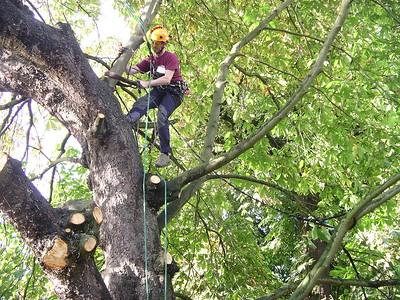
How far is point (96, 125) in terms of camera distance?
286cm

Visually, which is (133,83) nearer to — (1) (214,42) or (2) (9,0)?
(2) (9,0)

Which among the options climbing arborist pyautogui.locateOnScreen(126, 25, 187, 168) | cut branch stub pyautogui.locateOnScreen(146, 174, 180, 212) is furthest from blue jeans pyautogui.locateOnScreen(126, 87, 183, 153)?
cut branch stub pyautogui.locateOnScreen(146, 174, 180, 212)

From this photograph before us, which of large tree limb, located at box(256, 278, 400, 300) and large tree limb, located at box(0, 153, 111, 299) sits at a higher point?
large tree limb, located at box(256, 278, 400, 300)

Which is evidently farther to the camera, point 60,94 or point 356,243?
point 356,243

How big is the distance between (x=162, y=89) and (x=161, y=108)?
315 mm

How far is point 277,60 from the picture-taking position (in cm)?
542

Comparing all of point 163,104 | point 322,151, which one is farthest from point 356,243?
point 163,104

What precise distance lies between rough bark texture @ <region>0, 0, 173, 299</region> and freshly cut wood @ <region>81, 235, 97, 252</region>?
0.53m

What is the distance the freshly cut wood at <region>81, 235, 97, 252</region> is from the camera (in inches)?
79.0

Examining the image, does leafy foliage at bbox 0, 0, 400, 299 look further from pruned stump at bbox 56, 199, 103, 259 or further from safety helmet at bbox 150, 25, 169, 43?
pruned stump at bbox 56, 199, 103, 259

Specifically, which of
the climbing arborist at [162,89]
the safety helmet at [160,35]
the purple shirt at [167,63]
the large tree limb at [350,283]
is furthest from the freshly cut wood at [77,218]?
the safety helmet at [160,35]

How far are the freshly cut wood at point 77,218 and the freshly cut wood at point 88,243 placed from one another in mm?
100

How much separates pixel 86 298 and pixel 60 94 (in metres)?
1.59

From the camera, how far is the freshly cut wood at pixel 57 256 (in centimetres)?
201
